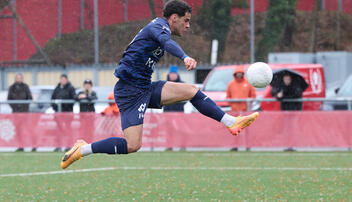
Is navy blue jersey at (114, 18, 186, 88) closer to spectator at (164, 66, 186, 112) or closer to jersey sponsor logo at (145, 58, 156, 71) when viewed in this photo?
jersey sponsor logo at (145, 58, 156, 71)

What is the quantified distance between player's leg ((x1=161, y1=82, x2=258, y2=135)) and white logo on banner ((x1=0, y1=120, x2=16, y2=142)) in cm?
832

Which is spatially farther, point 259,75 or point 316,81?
point 316,81

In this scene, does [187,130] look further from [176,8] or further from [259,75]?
[176,8]

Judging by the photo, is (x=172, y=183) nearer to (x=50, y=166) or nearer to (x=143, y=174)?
(x=143, y=174)

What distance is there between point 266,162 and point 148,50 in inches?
205

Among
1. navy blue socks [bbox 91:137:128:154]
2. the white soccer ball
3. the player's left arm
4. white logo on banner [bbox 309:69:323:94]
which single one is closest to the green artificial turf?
navy blue socks [bbox 91:137:128:154]

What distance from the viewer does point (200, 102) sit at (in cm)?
773

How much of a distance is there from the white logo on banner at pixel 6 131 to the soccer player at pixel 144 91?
26.0 feet

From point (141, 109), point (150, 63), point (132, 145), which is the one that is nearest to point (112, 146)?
point (132, 145)

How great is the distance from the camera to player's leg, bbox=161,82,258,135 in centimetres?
766

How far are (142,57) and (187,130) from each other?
7466 millimetres

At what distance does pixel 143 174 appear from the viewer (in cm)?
1032

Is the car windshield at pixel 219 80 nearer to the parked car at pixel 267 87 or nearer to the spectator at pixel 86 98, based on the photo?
the parked car at pixel 267 87

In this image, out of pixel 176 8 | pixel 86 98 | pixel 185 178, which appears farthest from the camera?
pixel 86 98
